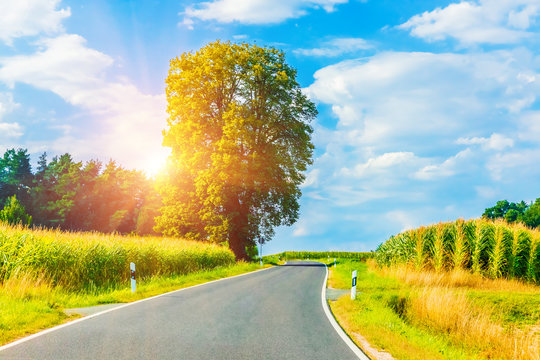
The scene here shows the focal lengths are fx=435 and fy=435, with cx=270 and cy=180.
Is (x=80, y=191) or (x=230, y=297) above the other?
(x=80, y=191)

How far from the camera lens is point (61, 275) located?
45.7 ft

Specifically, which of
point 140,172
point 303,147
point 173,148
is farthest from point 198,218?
point 140,172

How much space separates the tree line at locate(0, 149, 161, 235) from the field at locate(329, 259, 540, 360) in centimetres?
4733

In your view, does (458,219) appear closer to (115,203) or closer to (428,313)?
(428,313)

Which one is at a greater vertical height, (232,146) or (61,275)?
(232,146)

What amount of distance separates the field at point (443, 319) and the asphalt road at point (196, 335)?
2.82 feet

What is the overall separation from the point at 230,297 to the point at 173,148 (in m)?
25.8

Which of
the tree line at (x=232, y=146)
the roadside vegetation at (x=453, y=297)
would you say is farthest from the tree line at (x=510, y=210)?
the roadside vegetation at (x=453, y=297)

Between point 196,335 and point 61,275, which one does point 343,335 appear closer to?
point 196,335

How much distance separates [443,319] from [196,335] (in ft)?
22.0

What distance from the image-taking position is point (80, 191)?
2405 inches

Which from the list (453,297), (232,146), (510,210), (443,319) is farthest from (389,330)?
(510,210)

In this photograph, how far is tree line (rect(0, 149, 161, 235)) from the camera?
58.9 metres

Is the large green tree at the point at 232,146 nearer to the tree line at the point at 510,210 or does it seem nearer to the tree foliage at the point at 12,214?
the tree foliage at the point at 12,214
